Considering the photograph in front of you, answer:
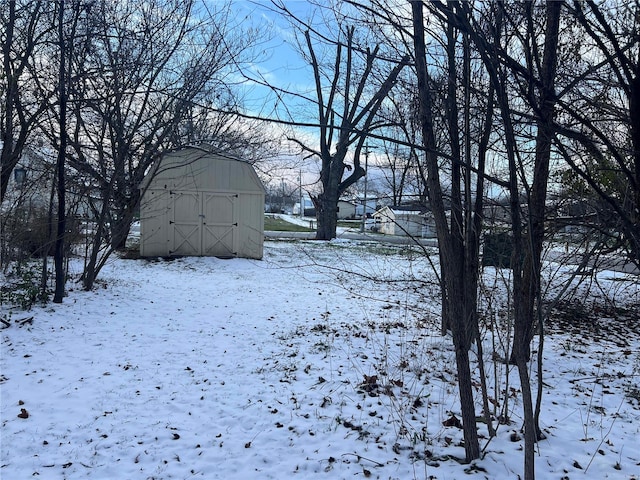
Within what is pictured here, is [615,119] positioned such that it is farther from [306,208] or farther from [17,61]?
[306,208]

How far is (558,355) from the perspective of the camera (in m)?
5.66

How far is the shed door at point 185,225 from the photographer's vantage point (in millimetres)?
13852

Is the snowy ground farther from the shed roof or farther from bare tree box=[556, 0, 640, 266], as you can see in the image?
the shed roof

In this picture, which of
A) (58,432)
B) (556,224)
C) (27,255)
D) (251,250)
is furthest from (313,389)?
(251,250)

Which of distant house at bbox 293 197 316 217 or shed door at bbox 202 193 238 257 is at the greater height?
distant house at bbox 293 197 316 217

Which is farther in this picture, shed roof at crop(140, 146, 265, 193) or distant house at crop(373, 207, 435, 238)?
shed roof at crop(140, 146, 265, 193)

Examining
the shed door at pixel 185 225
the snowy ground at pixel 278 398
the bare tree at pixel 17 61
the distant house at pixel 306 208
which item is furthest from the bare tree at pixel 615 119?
the distant house at pixel 306 208

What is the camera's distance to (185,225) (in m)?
14.0

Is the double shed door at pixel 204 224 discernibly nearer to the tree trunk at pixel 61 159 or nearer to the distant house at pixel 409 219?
the tree trunk at pixel 61 159

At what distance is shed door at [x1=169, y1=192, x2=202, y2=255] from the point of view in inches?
545

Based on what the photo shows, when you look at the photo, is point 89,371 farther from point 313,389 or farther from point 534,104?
point 534,104

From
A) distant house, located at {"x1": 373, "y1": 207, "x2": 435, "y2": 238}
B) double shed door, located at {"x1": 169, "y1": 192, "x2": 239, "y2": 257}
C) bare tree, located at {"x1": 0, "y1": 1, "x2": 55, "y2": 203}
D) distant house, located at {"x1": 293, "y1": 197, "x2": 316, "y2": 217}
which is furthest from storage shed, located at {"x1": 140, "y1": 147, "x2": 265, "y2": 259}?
distant house, located at {"x1": 293, "y1": 197, "x2": 316, "y2": 217}

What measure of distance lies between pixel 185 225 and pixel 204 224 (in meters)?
0.60

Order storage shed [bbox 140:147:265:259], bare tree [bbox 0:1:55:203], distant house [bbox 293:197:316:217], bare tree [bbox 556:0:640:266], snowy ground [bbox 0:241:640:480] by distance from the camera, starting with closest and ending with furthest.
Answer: bare tree [bbox 556:0:640:266]
snowy ground [bbox 0:241:640:480]
bare tree [bbox 0:1:55:203]
storage shed [bbox 140:147:265:259]
distant house [bbox 293:197:316:217]
